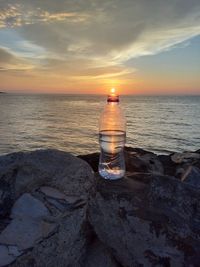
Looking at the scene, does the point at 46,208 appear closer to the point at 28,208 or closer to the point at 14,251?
the point at 28,208

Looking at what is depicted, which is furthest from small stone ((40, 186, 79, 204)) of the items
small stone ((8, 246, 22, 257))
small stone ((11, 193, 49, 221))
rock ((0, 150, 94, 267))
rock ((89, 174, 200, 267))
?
small stone ((8, 246, 22, 257))

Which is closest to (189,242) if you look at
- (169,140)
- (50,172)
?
(50,172)

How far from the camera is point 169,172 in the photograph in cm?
1243

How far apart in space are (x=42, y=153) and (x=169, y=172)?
22.4 feet

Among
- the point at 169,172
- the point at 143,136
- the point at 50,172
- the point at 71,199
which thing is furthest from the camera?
the point at 143,136

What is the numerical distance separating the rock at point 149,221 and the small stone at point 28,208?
1.09 metres

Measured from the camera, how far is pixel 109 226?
4.69 metres

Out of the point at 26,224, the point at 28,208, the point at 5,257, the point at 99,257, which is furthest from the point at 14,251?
the point at 99,257

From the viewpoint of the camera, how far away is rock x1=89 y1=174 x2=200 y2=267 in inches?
171

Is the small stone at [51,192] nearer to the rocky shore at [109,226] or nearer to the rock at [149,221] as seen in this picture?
the rocky shore at [109,226]

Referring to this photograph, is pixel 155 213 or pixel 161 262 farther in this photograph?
pixel 155 213

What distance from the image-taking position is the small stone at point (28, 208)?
559 cm

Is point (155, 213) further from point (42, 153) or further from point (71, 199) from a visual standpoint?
point (42, 153)

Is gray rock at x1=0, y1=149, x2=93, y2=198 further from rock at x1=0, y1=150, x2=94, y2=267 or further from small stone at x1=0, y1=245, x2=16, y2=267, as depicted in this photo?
small stone at x1=0, y1=245, x2=16, y2=267
